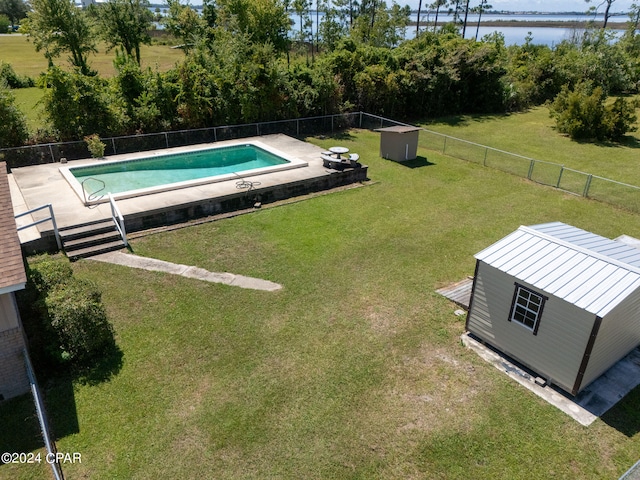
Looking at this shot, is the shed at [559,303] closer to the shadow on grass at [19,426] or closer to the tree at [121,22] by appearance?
the shadow on grass at [19,426]

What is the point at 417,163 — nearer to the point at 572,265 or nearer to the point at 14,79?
the point at 572,265

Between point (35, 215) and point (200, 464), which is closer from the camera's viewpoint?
point (200, 464)

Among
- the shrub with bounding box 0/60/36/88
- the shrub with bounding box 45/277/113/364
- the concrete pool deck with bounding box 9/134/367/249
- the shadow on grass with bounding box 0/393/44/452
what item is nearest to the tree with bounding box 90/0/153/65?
the shrub with bounding box 0/60/36/88

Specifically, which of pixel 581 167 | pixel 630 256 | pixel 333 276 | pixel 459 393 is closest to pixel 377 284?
pixel 333 276

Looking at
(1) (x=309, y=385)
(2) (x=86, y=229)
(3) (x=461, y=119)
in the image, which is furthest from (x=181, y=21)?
(1) (x=309, y=385)

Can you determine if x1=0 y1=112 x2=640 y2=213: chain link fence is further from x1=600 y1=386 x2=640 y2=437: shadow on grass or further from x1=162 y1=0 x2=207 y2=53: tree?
x1=162 y1=0 x2=207 y2=53: tree

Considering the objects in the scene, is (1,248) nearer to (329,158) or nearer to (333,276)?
(333,276)
